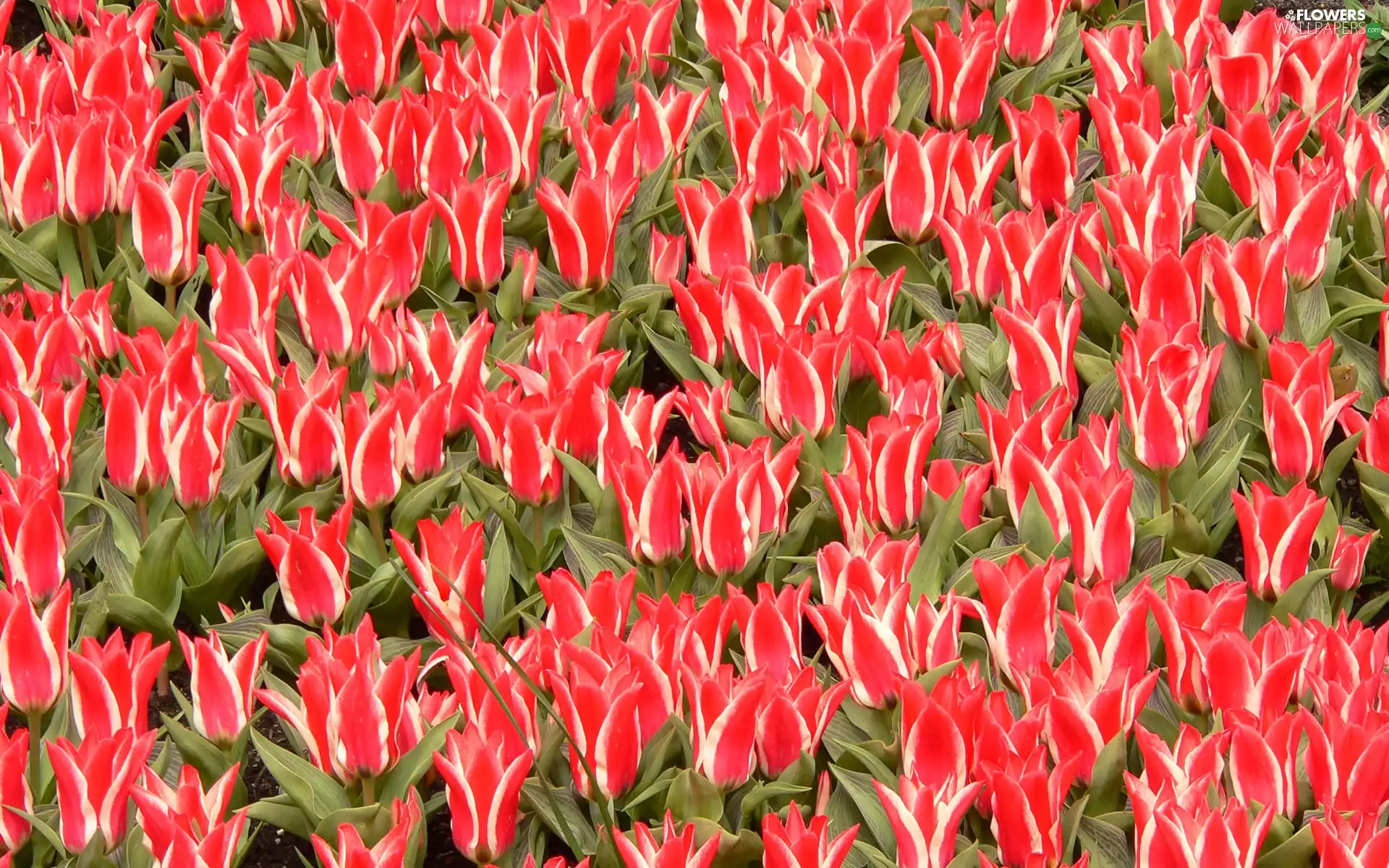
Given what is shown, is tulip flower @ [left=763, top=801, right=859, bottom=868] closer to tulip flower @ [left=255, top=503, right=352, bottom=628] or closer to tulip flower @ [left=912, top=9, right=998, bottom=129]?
tulip flower @ [left=255, top=503, right=352, bottom=628]

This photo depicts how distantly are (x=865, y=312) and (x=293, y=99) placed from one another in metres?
1.33

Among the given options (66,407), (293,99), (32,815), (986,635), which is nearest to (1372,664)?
(986,635)

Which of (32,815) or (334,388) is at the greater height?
(334,388)

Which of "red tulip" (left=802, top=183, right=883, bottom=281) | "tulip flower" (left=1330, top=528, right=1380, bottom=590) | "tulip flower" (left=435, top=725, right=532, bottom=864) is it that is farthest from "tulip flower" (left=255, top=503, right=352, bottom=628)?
"tulip flower" (left=1330, top=528, right=1380, bottom=590)

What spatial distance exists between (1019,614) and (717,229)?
1109 mm

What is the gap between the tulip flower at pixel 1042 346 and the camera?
2.76 m

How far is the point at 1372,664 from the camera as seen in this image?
2.19 meters

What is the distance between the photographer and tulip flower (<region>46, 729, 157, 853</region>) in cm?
208

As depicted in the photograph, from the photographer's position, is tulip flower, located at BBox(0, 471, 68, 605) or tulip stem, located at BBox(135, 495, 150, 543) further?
tulip stem, located at BBox(135, 495, 150, 543)

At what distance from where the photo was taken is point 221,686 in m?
2.25

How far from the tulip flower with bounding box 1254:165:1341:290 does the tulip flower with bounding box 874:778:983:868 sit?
1.44 m

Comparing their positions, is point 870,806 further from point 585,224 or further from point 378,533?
point 585,224

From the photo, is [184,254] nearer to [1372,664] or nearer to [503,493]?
[503,493]

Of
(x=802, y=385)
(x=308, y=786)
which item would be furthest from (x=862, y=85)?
(x=308, y=786)
